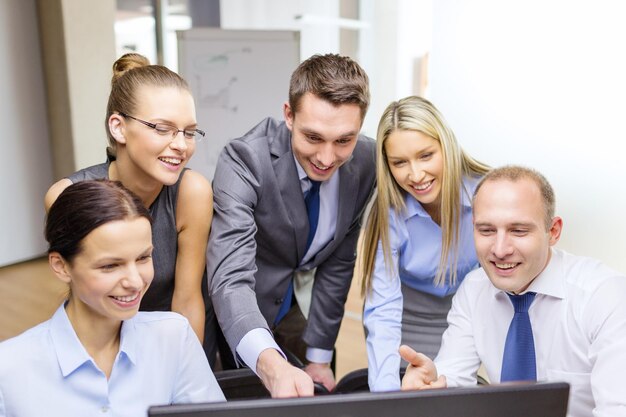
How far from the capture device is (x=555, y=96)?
7.68 feet

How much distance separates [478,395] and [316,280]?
1.36 m

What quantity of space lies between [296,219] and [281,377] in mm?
718

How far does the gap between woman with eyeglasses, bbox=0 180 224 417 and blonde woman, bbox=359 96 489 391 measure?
2.12 feet

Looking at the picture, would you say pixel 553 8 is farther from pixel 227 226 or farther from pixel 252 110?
pixel 252 110

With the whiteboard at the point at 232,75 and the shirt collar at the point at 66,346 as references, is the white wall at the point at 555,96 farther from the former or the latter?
the shirt collar at the point at 66,346

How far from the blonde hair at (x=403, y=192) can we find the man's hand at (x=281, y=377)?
2.13 feet

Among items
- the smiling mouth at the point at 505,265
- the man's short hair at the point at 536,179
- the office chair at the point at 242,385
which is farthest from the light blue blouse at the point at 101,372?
the man's short hair at the point at 536,179

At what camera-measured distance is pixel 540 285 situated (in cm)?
136

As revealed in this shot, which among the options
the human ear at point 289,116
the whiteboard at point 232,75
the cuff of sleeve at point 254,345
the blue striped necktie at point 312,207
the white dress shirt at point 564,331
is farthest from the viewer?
the whiteboard at point 232,75

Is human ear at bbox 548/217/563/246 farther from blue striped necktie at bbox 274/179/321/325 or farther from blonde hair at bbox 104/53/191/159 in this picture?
blonde hair at bbox 104/53/191/159

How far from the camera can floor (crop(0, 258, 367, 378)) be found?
3.41m

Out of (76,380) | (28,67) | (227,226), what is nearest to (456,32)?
(227,226)

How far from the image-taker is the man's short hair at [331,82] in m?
1.56

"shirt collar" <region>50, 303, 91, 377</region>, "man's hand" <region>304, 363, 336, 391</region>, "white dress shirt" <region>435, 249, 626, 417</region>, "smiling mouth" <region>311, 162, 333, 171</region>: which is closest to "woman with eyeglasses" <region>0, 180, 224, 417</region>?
"shirt collar" <region>50, 303, 91, 377</region>
